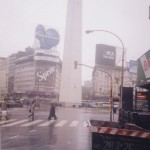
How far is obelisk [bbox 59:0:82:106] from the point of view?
77625mm

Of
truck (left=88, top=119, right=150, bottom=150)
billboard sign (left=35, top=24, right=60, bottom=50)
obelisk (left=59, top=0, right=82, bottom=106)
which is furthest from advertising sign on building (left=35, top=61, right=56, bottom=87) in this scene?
truck (left=88, top=119, right=150, bottom=150)

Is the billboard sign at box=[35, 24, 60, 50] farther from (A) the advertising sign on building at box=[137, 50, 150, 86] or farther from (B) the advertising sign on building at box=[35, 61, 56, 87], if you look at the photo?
(A) the advertising sign on building at box=[137, 50, 150, 86]

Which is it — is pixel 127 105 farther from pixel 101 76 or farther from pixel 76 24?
pixel 101 76

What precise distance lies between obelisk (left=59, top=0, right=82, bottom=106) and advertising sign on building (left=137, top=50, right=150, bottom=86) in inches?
2628

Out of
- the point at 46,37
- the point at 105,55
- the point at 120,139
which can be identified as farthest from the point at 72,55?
the point at 120,139

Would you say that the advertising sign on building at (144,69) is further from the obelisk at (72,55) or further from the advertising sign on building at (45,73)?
the advertising sign on building at (45,73)

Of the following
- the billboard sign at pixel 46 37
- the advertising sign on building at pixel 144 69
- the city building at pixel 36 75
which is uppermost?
the billboard sign at pixel 46 37

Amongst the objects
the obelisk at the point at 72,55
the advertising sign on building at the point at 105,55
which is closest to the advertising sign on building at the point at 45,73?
the advertising sign on building at the point at 105,55

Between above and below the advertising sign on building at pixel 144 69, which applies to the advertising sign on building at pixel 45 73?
above

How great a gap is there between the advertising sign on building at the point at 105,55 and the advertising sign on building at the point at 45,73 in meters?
27.6

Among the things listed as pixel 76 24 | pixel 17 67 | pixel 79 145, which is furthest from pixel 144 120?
pixel 17 67

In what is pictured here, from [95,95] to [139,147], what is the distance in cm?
13214

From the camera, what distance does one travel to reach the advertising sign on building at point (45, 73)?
406 ft

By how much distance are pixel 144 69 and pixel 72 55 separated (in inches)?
2680
